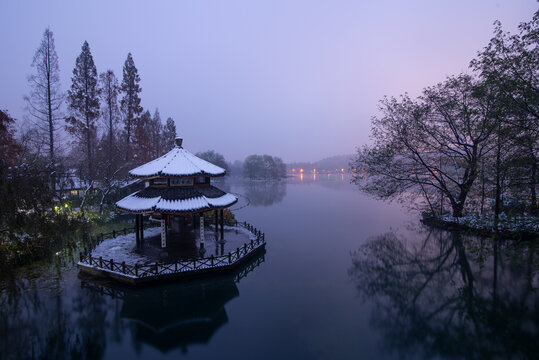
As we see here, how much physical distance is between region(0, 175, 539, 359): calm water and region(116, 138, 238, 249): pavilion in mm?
3819

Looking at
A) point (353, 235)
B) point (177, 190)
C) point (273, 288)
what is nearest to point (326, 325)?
point (273, 288)

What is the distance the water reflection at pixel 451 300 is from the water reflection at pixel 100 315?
635 cm

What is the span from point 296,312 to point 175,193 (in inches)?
369

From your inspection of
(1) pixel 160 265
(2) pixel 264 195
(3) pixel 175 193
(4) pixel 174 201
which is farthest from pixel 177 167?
(2) pixel 264 195

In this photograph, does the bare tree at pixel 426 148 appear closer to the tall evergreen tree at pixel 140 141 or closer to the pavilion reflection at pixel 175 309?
the pavilion reflection at pixel 175 309

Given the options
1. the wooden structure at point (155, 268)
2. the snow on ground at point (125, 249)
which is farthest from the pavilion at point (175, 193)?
the wooden structure at point (155, 268)

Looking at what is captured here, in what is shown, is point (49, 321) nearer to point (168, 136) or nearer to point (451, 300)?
point (451, 300)

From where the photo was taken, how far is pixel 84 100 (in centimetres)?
2506

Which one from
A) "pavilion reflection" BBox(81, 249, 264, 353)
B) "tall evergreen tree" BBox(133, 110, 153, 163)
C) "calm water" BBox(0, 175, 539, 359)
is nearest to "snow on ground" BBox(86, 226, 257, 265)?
"calm water" BBox(0, 175, 539, 359)

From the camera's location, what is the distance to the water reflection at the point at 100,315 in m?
7.99

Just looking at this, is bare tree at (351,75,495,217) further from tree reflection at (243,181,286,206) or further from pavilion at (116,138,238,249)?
tree reflection at (243,181,286,206)

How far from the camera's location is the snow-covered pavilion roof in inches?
599

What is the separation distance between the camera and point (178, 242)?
1688 cm

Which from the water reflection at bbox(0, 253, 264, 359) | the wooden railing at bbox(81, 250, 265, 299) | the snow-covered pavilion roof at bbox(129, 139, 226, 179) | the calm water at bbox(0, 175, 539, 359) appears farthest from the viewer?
the snow-covered pavilion roof at bbox(129, 139, 226, 179)
